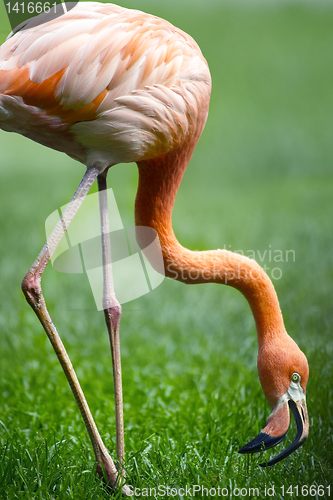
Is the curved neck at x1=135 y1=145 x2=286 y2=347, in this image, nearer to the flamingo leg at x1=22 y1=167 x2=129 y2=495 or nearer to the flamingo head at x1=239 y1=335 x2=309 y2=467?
the flamingo head at x1=239 y1=335 x2=309 y2=467

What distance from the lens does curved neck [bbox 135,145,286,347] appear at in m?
2.41

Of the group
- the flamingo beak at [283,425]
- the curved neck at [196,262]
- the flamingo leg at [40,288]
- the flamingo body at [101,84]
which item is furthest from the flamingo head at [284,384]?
the flamingo body at [101,84]

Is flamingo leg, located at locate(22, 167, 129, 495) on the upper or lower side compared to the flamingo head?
upper

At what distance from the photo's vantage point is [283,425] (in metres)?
2.20

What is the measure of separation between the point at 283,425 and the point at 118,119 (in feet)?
4.79

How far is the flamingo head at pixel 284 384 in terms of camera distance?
2.22 metres

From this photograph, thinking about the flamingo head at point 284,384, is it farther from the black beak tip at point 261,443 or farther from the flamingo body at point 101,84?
the flamingo body at point 101,84

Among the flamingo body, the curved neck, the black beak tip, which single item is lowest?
the black beak tip

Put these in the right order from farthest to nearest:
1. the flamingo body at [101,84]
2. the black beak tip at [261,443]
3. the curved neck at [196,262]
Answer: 1. the curved neck at [196,262]
2. the black beak tip at [261,443]
3. the flamingo body at [101,84]

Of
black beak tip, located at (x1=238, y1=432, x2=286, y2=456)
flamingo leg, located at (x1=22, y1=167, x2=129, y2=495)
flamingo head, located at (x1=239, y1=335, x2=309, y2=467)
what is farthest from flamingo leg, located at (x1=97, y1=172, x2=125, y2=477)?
flamingo head, located at (x1=239, y1=335, x2=309, y2=467)

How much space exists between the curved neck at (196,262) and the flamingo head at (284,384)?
101mm

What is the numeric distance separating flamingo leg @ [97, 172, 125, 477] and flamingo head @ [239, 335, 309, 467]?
63cm

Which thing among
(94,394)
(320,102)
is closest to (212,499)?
(94,394)

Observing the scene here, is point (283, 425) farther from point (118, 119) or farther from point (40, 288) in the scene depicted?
point (118, 119)
